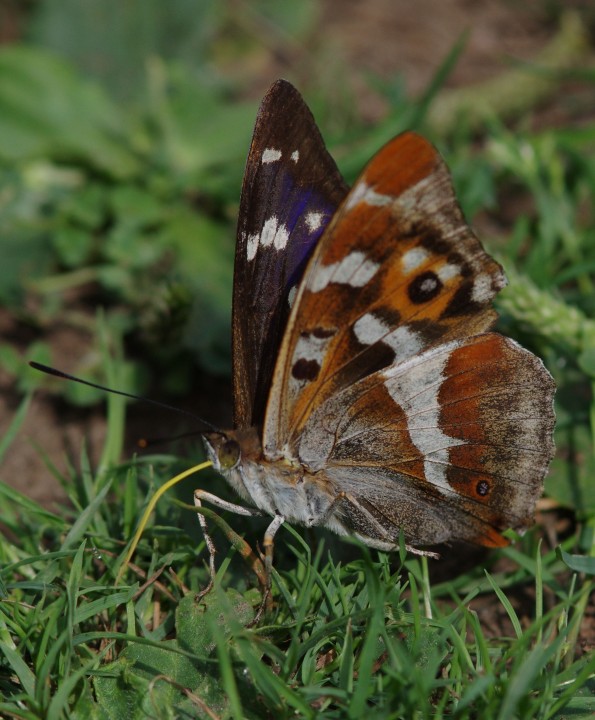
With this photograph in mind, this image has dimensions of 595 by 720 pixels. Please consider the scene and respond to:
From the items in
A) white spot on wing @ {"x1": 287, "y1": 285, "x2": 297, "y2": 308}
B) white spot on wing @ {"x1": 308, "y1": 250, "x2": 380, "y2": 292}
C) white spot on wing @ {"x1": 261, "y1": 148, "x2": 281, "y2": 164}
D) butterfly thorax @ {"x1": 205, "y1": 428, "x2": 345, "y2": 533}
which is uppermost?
white spot on wing @ {"x1": 261, "y1": 148, "x2": 281, "y2": 164}

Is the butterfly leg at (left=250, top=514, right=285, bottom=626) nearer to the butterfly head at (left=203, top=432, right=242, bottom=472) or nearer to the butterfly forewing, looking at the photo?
the butterfly head at (left=203, top=432, right=242, bottom=472)

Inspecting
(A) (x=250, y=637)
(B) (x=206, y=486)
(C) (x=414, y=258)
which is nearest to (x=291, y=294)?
(C) (x=414, y=258)

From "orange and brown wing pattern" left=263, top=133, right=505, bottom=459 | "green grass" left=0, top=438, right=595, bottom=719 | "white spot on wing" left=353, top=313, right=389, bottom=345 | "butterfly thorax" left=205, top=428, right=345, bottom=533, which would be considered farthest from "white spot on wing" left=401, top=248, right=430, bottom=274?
"green grass" left=0, top=438, right=595, bottom=719

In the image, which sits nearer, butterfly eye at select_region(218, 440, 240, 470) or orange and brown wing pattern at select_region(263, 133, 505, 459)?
orange and brown wing pattern at select_region(263, 133, 505, 459)

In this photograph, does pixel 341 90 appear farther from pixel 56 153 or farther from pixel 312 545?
pixel 312 545

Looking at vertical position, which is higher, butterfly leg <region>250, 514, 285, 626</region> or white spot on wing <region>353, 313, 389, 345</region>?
white spot on wing <region>353, 313, 389, 345</region>

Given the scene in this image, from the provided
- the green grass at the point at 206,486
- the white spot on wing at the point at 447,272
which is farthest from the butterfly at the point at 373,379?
the green grass at the point at 206,486

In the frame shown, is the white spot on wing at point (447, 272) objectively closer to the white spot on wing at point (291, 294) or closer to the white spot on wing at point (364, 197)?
the white spot on wing at point (364, 197)

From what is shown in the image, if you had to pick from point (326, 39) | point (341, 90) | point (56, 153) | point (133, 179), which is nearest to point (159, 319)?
point (133, 179)
